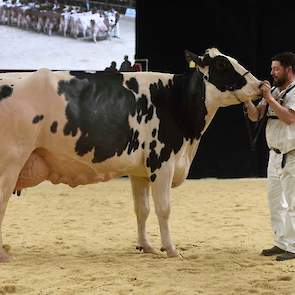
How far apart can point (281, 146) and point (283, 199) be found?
47 cm

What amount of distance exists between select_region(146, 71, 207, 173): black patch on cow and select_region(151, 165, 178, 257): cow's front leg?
9cm

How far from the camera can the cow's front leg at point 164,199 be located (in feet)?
17.8

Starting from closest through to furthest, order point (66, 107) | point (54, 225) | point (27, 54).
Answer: point (66, 107), point (54, 225), point (27, 54)

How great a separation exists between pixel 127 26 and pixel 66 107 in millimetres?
5687

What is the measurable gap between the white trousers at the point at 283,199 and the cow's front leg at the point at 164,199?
812 mm

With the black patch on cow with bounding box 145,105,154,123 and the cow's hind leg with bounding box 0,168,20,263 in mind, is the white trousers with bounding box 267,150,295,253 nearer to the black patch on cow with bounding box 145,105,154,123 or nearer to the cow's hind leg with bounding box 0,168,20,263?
the black patch on cow with bounding box 145,105,154,123

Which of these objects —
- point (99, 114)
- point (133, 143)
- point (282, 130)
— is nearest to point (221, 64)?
point (282, 130)

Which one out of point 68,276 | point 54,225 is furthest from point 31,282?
point 54,225

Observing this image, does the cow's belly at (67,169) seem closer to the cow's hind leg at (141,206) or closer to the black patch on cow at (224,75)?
the cow's hind leg at (141,206)

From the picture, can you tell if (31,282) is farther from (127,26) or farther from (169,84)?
(127,26)

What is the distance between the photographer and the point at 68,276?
474cm

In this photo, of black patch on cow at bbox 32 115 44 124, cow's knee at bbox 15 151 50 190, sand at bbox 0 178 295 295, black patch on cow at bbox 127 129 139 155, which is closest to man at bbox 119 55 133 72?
sand at bbox 0 178 295 295

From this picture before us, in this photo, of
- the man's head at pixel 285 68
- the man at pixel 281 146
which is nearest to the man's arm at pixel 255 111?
the man at pixel 281 146

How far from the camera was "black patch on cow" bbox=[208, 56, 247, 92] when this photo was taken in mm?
5488
